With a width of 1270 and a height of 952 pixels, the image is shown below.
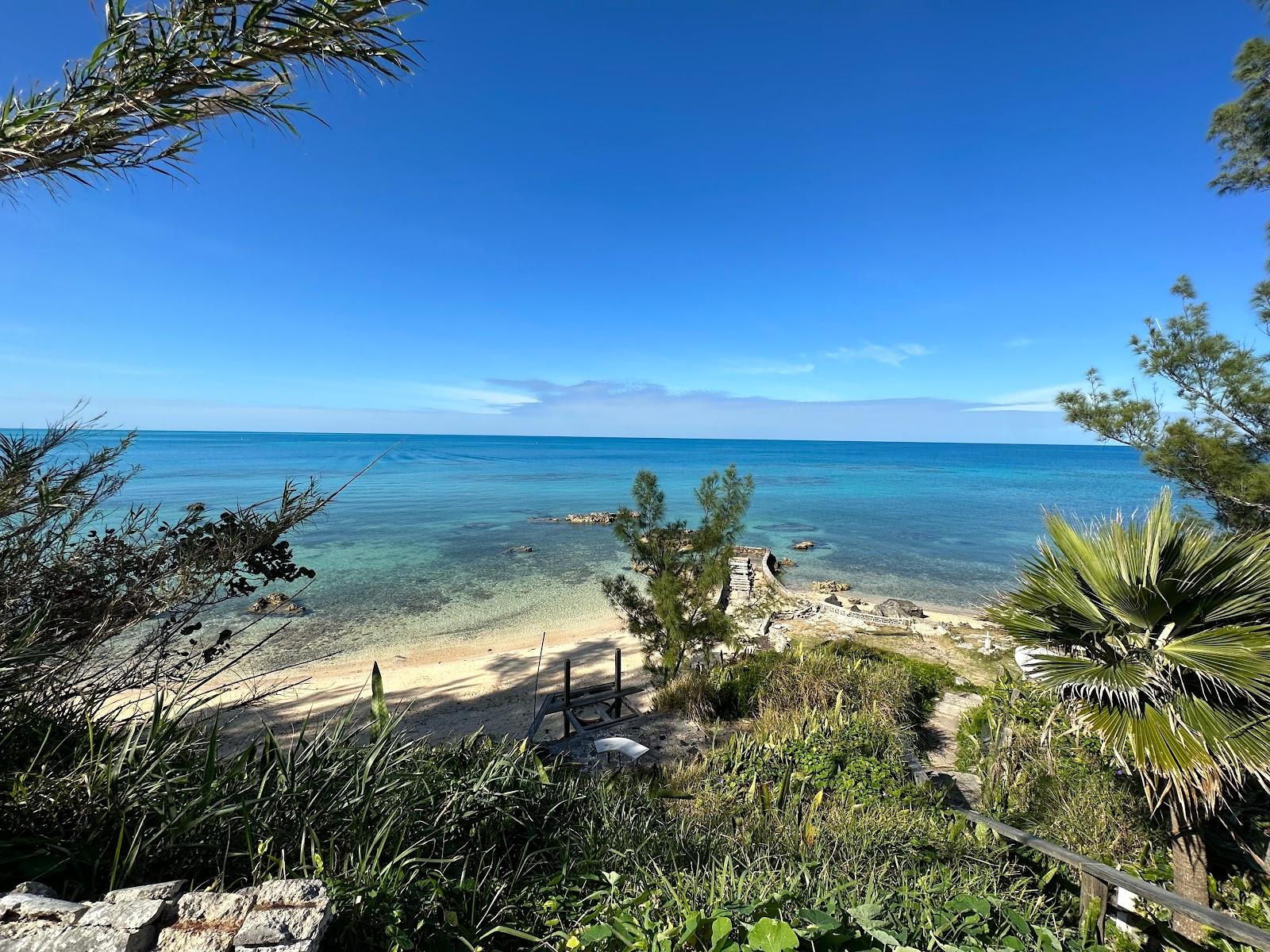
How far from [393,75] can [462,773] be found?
14.0 ft

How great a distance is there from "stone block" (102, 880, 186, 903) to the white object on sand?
18.5ft

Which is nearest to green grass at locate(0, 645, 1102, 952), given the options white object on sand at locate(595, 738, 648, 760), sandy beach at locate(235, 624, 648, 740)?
white object on sand at locate(595, 738, 648, 760)

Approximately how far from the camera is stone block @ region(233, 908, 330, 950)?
1.70m

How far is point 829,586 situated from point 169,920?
77.1ft

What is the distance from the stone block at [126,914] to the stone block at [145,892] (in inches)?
2.0

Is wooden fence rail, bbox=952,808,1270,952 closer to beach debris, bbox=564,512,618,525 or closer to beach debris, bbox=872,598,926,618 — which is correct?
beach debris, bbox=872,598,926,618

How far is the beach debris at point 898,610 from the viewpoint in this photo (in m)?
17.7

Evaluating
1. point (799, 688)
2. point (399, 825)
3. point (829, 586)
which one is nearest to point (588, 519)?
point (829, 586)

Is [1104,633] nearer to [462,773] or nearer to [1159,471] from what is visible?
[462,773]

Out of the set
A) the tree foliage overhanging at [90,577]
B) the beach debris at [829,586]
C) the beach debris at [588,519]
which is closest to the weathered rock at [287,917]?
the tree foliage overhanging at [90,577]

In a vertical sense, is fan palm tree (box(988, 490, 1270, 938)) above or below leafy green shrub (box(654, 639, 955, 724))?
above

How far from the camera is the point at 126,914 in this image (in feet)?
5.71

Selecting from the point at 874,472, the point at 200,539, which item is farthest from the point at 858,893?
the point at 874,472

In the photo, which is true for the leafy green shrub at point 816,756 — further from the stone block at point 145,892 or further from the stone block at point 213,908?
the stone block at point 145,892
